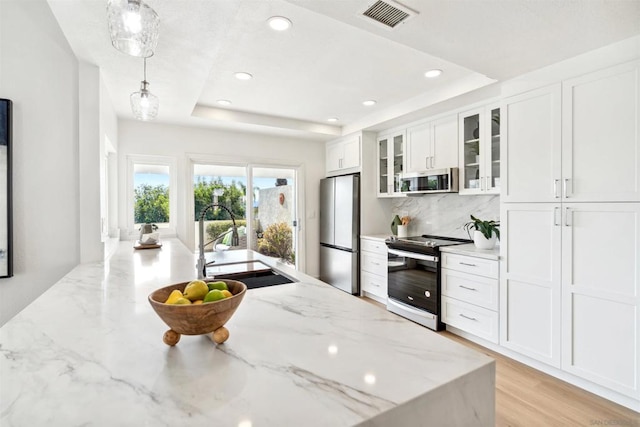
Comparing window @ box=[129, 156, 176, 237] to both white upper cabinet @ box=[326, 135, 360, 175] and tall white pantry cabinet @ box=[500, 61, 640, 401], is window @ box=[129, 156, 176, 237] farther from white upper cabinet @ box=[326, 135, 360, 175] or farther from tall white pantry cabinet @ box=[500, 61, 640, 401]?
tall white pantry cabinet @ box=[500, 61, 640, 401]

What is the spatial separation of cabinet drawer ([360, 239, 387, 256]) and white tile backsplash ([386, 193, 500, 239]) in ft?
1.74

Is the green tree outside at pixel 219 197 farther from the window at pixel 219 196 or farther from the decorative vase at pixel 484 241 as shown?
the decorative vase at pixel 484 241

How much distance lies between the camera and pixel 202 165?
4078 millimetres

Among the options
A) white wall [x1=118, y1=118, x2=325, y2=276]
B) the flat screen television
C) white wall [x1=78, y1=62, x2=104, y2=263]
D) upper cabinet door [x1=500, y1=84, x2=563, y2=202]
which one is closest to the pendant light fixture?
white wall [x1=78, y1=62, x2=104, y2=263]

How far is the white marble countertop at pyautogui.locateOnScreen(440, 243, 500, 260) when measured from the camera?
2.67 metres

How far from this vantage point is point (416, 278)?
10.9 ft

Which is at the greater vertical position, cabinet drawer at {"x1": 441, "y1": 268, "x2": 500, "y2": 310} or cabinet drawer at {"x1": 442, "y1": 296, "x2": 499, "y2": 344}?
cabinet drawer at {"x1": 441, "y1": 268, "x2": 500, "y2": 310}

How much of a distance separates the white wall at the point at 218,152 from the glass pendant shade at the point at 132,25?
2.79 meters

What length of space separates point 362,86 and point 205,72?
4.67 feet

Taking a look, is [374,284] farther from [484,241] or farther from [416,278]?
[484,241]

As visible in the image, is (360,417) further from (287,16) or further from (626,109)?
(626,109)

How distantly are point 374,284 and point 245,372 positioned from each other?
3.50 meters

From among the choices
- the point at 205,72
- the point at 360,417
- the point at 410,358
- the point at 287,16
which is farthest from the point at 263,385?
the point at 205,72

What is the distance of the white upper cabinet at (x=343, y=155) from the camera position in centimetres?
430
